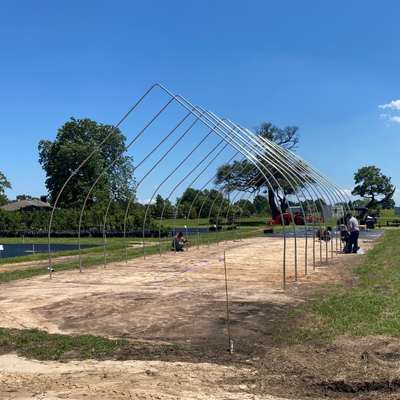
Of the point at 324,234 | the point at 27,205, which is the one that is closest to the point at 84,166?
the point at 27,205

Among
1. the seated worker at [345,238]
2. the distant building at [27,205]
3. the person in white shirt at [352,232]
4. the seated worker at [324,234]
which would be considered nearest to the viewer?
the person in white shirt at [352,232]

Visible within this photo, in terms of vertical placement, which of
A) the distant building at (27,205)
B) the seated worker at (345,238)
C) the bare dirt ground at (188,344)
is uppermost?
the distant building at (27,205)

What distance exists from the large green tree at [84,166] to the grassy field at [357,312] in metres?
55.2

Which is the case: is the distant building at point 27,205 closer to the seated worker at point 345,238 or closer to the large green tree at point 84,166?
the large green tree at point 84,166

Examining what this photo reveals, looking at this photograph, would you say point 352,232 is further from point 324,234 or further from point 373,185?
point 373,185

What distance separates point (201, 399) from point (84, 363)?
195 cm

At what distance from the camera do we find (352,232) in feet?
72.0

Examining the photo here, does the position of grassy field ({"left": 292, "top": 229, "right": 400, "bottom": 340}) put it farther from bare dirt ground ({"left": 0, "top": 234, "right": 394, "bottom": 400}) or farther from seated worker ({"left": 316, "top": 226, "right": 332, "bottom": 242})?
seated worker ({"left": 316, "top": 226, "right": 332, "bottom": 242})

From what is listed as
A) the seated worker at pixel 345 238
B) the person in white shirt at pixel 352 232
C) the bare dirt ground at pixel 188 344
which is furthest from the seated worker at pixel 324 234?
the bare dirt ground at pixel 188 344

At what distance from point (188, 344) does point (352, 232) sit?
15.8 meters

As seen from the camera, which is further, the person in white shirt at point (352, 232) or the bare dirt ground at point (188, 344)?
the person in white shirt at point (352, 232)

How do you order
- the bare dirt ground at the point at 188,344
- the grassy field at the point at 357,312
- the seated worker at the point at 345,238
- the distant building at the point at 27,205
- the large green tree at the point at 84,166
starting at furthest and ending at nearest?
the distant building at the point at 27,205
the large green tree at the point at 84,166
the seated worker at the point at 345,238
the grassy field at the point at 357,312
the bare dirt ground at the point at 188,344

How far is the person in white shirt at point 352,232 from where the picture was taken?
2127cm

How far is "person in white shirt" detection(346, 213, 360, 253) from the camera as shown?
2127cm
